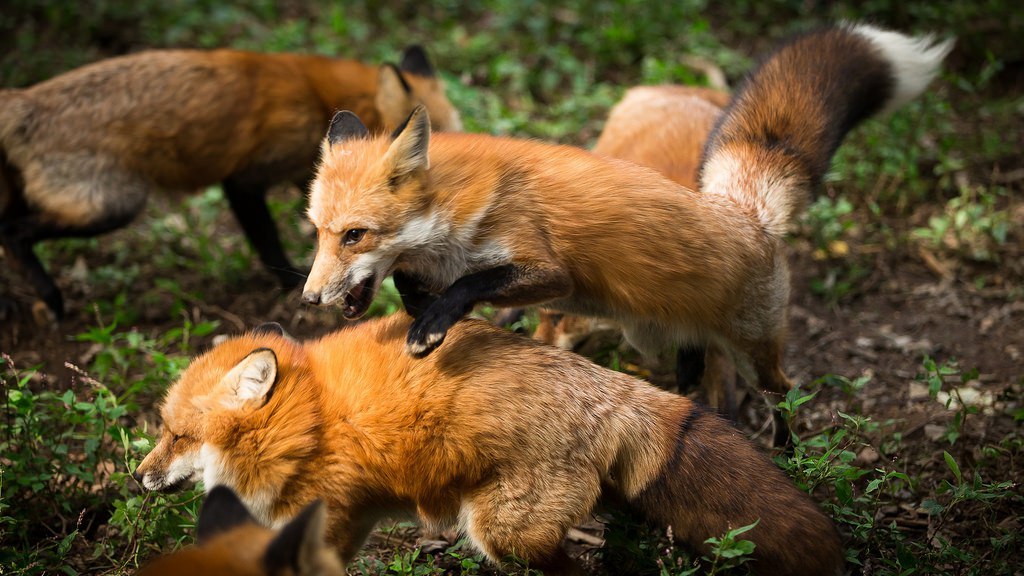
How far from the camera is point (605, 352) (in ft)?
17.7

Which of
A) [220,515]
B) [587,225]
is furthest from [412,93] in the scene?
[220,515]

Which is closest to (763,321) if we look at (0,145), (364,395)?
(364,395)

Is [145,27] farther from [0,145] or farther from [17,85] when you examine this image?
[0,145]

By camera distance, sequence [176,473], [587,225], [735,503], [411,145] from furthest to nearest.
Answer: [587,225] → [411,145] → [176,473] → [735,503]

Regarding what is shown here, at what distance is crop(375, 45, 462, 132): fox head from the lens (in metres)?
6.54

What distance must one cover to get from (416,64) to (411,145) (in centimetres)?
353

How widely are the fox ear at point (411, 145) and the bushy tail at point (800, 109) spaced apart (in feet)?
5.28

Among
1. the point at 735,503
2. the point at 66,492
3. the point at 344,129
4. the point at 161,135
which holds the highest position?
the point at 344,129

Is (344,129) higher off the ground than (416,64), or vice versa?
(344,129)

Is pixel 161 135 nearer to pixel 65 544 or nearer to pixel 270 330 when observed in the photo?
pixel 270 330

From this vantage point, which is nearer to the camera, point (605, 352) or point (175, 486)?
point (175, 486)

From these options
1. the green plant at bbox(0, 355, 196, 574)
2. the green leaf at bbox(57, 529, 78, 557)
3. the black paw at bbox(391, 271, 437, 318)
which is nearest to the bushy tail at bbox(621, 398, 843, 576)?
the black paw at bbox(391, 271, 437, 318)

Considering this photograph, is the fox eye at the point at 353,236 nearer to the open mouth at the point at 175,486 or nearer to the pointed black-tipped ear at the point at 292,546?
the open mouth at the point at 175,486

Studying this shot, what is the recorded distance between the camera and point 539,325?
5316mm
